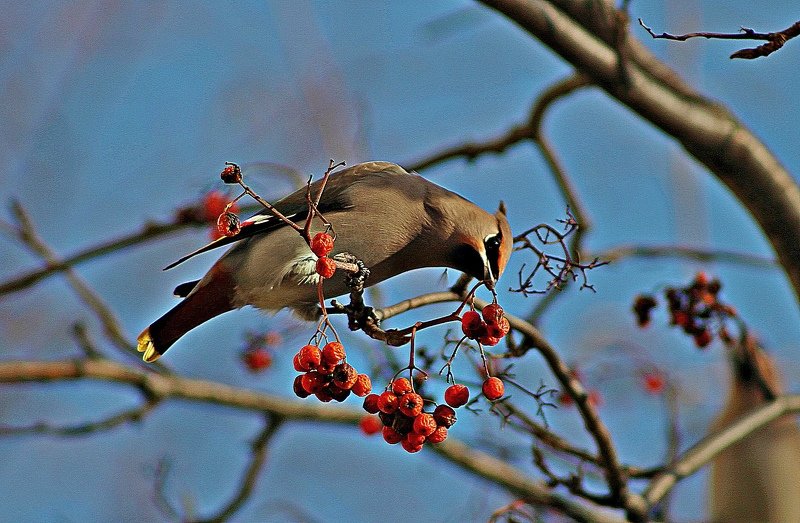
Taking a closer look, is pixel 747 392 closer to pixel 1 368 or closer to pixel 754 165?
pixel 754 165

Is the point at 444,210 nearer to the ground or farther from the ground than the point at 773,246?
farther from the ground

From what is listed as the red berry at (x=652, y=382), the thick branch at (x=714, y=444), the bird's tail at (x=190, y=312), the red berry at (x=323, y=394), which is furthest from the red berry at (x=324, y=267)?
the red berry at (x=652, y=382)

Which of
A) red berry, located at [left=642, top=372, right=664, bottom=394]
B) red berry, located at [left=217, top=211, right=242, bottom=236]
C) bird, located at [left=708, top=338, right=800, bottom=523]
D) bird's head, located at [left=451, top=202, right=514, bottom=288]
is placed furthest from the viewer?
red berry, located at [left=642, top=372, right=664, bottom=394]

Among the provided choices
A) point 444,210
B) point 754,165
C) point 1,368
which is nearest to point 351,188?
point 444,210

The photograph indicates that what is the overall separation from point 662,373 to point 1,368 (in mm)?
2558

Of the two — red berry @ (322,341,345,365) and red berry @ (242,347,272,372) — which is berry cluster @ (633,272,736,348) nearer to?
red berry @ (322,341,345,365)

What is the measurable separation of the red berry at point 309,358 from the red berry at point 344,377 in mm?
46

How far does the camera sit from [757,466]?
12.5 feet

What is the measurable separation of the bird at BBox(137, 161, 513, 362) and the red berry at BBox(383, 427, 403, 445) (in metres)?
0.79

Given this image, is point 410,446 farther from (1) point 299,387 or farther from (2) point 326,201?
(2) point 326,201

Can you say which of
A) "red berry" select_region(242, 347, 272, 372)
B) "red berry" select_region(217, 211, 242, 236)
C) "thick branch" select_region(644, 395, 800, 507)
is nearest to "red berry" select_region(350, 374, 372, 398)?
"red berry" select_region(217, 211, 242, 236)

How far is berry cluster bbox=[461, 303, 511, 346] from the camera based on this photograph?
2.01m

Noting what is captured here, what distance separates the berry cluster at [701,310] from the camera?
2939mm

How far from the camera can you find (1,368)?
373 cm
